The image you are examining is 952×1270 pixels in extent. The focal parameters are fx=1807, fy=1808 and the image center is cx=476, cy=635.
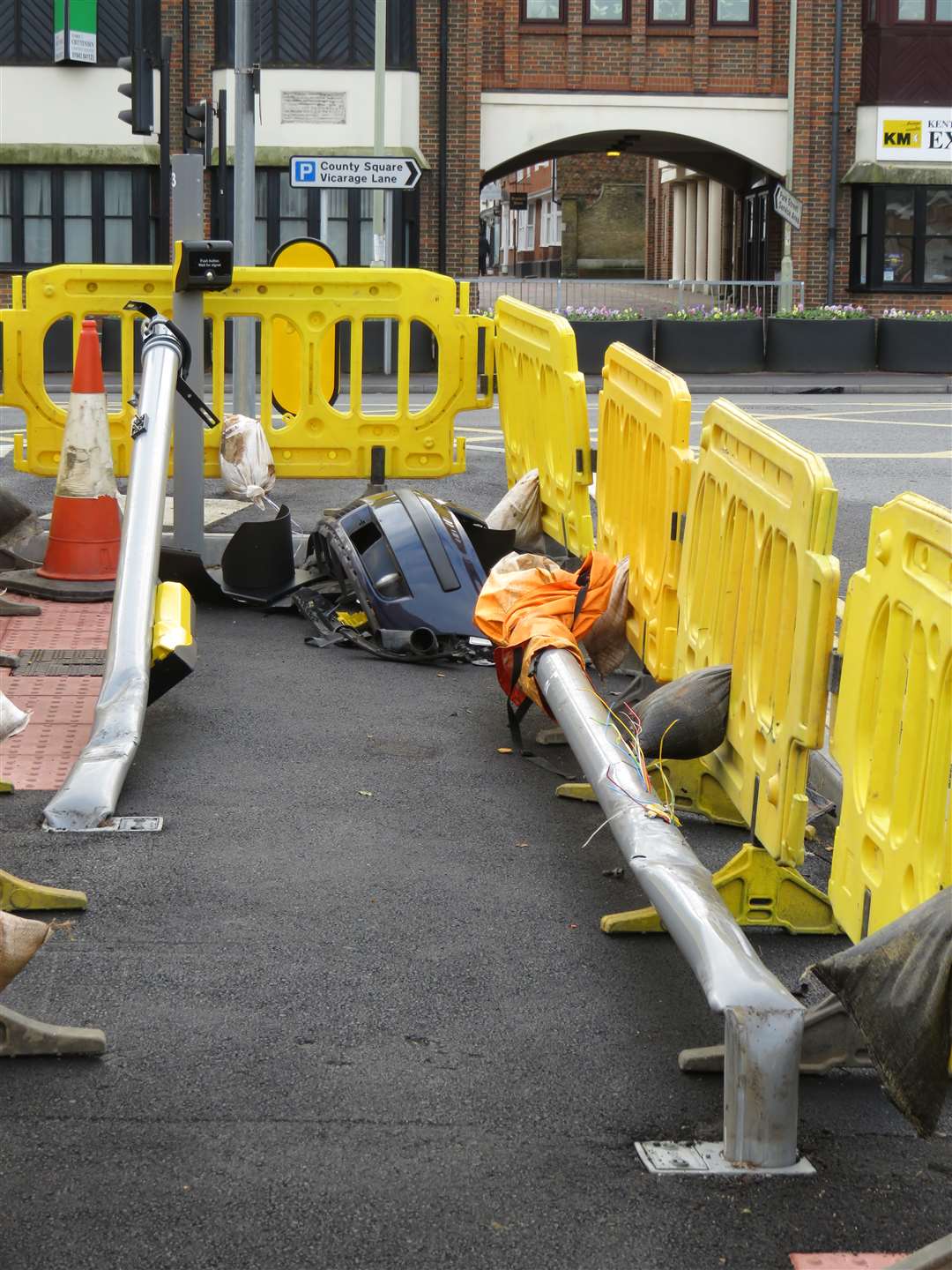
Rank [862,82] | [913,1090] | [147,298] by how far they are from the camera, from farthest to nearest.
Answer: [862,82] → [147,298] → [913,1090]

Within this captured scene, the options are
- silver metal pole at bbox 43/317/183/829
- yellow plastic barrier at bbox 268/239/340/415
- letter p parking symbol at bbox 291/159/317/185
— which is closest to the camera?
silver metal pole at bbox 43/317/183/829

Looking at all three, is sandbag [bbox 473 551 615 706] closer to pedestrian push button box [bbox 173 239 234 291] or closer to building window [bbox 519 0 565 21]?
pedestrian push button box [bbox 173 239 234 291]

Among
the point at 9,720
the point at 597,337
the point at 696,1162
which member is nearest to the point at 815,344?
the point at 597,337

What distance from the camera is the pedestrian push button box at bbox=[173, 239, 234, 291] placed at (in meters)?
8.77

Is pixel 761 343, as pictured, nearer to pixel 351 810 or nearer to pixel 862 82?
pixel 862 82

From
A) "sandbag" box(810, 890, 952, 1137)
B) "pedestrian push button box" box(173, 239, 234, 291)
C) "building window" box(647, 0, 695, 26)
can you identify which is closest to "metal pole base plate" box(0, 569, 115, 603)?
"pedestrian push button box" box(173, 239, 234, 291)

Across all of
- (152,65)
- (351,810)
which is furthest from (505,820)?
(152,65)

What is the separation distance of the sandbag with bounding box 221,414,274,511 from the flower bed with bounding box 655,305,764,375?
17.9m

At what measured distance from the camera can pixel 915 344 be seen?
29078 mm

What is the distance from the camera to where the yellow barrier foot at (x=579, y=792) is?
19.1ft

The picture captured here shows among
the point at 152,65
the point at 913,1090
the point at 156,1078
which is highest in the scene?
the point at 152,65

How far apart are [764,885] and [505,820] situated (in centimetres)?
124

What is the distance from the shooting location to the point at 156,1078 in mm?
3723

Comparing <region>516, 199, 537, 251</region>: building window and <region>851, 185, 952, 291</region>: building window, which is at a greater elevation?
<region>516, 199, 537, 251</region>: building window
